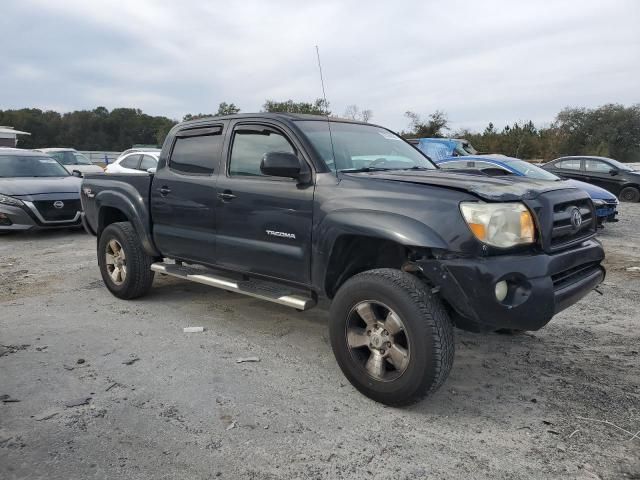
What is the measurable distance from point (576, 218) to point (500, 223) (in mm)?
741

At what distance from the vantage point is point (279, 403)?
3199 mm

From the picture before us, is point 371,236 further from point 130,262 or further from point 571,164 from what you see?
point 571,164

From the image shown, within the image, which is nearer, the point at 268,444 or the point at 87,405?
the point at 268,444

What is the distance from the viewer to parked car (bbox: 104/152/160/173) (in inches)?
487

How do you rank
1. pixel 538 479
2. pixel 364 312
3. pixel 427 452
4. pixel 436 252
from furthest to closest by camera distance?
pixel 364 312
pixel 436 252
pixel 427 452
pixel 538 479

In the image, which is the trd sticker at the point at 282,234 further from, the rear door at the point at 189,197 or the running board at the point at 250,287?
the rear door at the point at 189,197

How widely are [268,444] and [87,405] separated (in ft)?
4.03

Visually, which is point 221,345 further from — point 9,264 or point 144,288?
point 9,264

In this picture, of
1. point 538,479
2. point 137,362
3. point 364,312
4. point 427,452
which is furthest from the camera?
point 137,362

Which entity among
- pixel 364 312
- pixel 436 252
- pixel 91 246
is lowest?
pixel 91 246

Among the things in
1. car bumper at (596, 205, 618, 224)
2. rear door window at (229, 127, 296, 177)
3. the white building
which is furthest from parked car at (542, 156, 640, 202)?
the white building

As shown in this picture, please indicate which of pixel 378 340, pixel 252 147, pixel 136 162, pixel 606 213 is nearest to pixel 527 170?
pixel 606 213

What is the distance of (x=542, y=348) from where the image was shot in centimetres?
409

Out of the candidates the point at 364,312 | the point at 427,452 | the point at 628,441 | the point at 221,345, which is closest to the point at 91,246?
the point at 221,345
